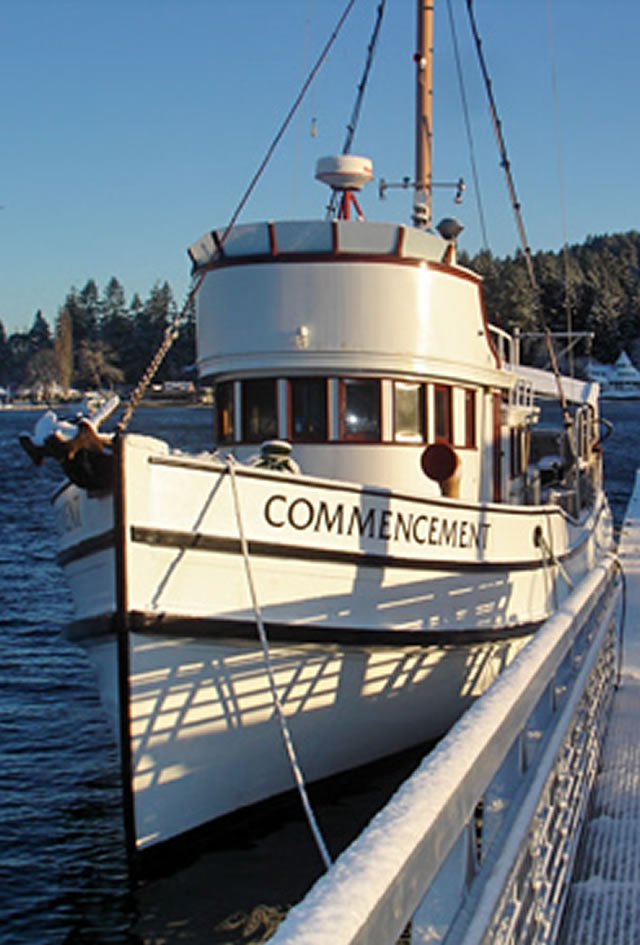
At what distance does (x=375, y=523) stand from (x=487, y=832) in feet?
15.6

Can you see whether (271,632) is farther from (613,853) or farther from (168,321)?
(168,321)

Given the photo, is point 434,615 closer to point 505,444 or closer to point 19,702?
point 505,444

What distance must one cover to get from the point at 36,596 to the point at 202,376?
31.8 ft

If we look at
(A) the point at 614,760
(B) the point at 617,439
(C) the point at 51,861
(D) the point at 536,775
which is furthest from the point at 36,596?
(B) the point at 617,439

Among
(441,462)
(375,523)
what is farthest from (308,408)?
(375,523)

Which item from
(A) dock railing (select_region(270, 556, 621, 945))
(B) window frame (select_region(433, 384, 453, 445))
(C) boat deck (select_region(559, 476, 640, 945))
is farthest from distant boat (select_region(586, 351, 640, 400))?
(A) dock railing (select_region(270, 556, 621, 945))

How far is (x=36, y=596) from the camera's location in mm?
18859

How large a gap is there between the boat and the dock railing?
111 inches

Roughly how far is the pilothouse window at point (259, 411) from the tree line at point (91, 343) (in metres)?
105

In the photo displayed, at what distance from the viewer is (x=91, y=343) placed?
427ft

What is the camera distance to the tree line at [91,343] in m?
128

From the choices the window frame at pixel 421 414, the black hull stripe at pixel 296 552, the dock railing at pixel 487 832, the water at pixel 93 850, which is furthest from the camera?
the window frame at pixel 421 414

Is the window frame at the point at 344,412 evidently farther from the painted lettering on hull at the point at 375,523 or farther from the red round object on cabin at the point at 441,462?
the painted lettering on hull at the point at 375,523

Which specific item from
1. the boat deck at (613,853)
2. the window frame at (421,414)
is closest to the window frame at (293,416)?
the window frame at (421,414)
